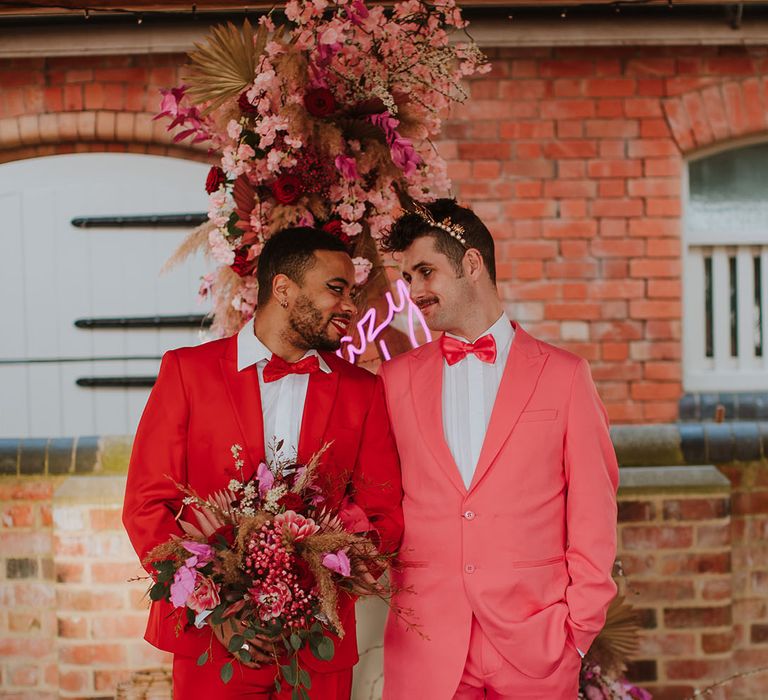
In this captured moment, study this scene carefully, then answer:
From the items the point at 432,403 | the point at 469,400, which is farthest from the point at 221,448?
the point at 469,400

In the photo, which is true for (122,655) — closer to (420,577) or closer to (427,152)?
(420,577)

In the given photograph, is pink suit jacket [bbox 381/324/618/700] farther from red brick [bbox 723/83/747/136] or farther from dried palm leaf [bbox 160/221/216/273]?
red brick [bbox 723/83/747/136]

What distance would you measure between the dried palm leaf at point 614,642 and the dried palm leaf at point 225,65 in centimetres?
257

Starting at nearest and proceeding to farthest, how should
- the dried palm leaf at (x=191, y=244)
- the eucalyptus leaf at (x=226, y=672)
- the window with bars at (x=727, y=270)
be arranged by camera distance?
the eucalyptus leaf at (x=226, y=672)
the dried palm leaf at (x=191, y=244)
the window with bars at (x=727, y=270)

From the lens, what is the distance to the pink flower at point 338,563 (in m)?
2.27

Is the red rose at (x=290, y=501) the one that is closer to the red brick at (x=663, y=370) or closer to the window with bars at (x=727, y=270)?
the red brick at (x=663, y=370)

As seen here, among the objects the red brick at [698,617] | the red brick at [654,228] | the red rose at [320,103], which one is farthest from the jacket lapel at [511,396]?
the red brick at [698,617]

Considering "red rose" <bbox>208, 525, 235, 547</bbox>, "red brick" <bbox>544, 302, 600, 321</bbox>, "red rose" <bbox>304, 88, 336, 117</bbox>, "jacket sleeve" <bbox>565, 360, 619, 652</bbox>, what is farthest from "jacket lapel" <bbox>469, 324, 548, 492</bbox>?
"red brick" <bbox>544, 302, 600, 321</bbox>

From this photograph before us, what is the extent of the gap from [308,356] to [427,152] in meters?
1.17

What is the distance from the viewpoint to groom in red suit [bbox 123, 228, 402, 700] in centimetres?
253

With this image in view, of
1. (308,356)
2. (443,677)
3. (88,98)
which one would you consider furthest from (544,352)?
(88,98)

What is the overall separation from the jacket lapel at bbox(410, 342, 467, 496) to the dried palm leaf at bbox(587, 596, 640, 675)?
4.81 ft

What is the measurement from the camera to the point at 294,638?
228 centimetres

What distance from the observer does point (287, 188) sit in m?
3.06
